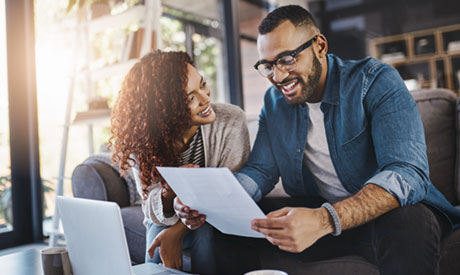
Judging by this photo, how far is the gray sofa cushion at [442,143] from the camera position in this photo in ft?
5.23

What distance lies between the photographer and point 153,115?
4.83 feet

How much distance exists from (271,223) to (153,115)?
28.3 inches

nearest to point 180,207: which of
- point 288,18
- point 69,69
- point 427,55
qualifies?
point 288,18

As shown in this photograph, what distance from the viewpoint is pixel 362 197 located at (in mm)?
996

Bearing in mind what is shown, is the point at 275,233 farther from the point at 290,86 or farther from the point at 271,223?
the point at 290,86

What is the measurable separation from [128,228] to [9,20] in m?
1.73

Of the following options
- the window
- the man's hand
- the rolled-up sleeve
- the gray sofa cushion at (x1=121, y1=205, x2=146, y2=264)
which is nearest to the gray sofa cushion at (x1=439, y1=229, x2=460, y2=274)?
the rolled-up sleeve

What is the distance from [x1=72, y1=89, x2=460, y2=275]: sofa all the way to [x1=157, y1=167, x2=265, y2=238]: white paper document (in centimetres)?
31

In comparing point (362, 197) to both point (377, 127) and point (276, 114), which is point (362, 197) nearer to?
point (377, 127)

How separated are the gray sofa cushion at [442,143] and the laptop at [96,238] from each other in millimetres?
1107

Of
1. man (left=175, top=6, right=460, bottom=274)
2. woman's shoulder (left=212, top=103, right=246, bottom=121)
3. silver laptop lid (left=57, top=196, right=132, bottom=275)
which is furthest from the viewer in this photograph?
woman's shoulder (left=212, top=103, right=246, bottom=121)

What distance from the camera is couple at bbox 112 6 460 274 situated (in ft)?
3.15

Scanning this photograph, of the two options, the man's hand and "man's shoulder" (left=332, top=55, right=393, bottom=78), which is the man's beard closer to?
"man's shoulder" (left=332, top=55, right=393, bottom=78)

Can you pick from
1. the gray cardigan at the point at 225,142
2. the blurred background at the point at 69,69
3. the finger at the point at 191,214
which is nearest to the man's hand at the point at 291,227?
the finger at the point at 191,214
